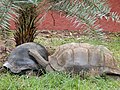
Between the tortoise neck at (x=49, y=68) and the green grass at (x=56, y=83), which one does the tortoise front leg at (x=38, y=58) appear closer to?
the tortoise neck at (x=49, y=68)

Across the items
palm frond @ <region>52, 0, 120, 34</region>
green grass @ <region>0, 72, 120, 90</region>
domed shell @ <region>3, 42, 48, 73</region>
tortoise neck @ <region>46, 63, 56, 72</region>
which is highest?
palm frond @ <region>52, 0, 120, 34</region>

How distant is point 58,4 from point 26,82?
75 centimetres

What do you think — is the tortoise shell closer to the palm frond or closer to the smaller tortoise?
the smaller tortoise

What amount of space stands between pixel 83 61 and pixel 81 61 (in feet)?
0.07

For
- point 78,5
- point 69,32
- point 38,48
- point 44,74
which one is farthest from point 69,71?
point 69,32

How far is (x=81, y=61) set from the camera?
10.8 ft

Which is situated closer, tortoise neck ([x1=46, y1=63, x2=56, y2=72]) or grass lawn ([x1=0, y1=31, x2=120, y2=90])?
grass lawn ([x1=0, y1=31, x2=120, y2=90])

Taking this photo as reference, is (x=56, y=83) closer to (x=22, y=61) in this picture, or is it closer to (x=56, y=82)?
(x=56, y=82)

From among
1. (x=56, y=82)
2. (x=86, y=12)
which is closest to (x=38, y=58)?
(x=56, y=82)

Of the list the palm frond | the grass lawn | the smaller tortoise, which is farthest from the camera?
the smaller tortoise

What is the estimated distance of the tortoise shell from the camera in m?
3.25

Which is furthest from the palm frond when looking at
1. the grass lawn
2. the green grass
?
the green grass

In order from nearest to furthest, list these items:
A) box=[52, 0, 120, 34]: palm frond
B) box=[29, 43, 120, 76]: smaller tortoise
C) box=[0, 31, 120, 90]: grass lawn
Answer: box=[52, 0, 120, 34]: palm frond
box=[0, 31, 120, 90]: grass lawn
box=[29, 43, 120, 76]: smaller tortoise

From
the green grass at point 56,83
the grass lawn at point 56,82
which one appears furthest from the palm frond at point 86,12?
the green grass at point 56,83
